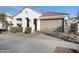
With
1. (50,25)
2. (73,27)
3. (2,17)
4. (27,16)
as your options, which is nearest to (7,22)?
(2,17)

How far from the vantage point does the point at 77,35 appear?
3.29 m

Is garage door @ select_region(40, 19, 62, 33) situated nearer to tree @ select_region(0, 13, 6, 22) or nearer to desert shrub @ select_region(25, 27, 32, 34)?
desert shrub @ select_region(25, 27, 32, 34)

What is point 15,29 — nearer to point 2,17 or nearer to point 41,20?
point 2,17

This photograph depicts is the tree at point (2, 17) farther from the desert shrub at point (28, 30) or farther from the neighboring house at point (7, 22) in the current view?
the desert shrub at point (28, 30)

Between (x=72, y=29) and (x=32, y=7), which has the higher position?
(x=32, y=7)

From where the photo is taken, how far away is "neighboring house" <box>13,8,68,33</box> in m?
3.30

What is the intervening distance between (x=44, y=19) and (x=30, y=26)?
0.20m

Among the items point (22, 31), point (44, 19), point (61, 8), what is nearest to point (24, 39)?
point (22, 31)

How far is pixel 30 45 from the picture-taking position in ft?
10.8

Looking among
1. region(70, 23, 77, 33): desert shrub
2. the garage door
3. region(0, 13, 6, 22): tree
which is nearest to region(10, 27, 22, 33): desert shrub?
region(0, 13, 6, 22): tree

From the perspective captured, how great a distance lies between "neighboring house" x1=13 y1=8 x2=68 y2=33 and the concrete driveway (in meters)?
0.14


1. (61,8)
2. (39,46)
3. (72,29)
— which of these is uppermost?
(61,8)
